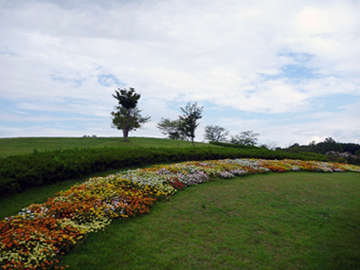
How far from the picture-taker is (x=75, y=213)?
4.53 metres

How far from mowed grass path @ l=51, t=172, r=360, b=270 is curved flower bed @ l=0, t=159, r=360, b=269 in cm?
23

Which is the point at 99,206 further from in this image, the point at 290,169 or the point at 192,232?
the point at 290,169

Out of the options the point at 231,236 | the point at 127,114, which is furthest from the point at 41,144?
the point at 231,236

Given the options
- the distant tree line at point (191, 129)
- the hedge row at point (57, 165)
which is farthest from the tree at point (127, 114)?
the hedge row at point (57, 165)

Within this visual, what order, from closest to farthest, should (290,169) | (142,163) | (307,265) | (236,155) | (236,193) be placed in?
(307,265) < (236,193) < (142,163) < (290,169) < (236,155)

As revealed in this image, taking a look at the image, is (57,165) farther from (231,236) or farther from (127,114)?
(127,114)

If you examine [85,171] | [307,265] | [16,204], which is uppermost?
[85,171]

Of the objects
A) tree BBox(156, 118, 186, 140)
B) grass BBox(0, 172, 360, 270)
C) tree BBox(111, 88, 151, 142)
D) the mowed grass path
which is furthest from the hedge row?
tree BBox(156, 118, 186, 140)

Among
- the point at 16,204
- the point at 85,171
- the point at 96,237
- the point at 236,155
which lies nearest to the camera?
the point at 96,237

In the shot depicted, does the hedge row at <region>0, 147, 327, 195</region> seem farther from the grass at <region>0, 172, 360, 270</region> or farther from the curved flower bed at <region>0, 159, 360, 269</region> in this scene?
the curved flower bed at <region>0, 159, 360, 269</region>

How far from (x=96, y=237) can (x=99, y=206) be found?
926 millimetres

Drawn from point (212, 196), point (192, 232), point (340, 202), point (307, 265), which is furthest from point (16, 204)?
point (340, 202)

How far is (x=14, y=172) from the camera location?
589cm

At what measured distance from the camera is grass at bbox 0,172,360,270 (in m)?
3.57
